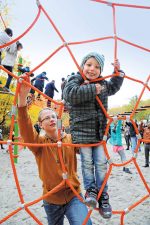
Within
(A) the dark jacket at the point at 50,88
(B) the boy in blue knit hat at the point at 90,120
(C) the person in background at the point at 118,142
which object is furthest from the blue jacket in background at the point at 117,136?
(B) the boy in blue knit hat at the point at 90,120

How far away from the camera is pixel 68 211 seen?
1488mm

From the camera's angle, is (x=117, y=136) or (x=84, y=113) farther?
(x=117, y=136)

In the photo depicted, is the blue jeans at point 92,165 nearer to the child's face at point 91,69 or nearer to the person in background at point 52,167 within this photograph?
the person in background at point 52,167

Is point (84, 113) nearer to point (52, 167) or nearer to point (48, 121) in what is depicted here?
point (48, 121)

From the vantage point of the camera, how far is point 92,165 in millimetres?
1553

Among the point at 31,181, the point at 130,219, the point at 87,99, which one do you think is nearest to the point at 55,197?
the point at 87,99

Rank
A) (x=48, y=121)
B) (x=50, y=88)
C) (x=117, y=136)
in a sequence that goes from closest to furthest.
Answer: (x=48, y=121), (x=117, y=136), (x=50, y=88)

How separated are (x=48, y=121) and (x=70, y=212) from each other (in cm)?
50

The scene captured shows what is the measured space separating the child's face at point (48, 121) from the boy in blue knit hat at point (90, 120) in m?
0.11

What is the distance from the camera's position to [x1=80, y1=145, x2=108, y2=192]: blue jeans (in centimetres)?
153

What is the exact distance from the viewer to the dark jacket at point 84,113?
1445 millimetres

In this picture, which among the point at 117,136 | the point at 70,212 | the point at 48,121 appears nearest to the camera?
the point at 70,212

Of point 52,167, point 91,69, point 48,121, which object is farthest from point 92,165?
point 91,69

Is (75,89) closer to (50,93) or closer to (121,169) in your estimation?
(121,169)
